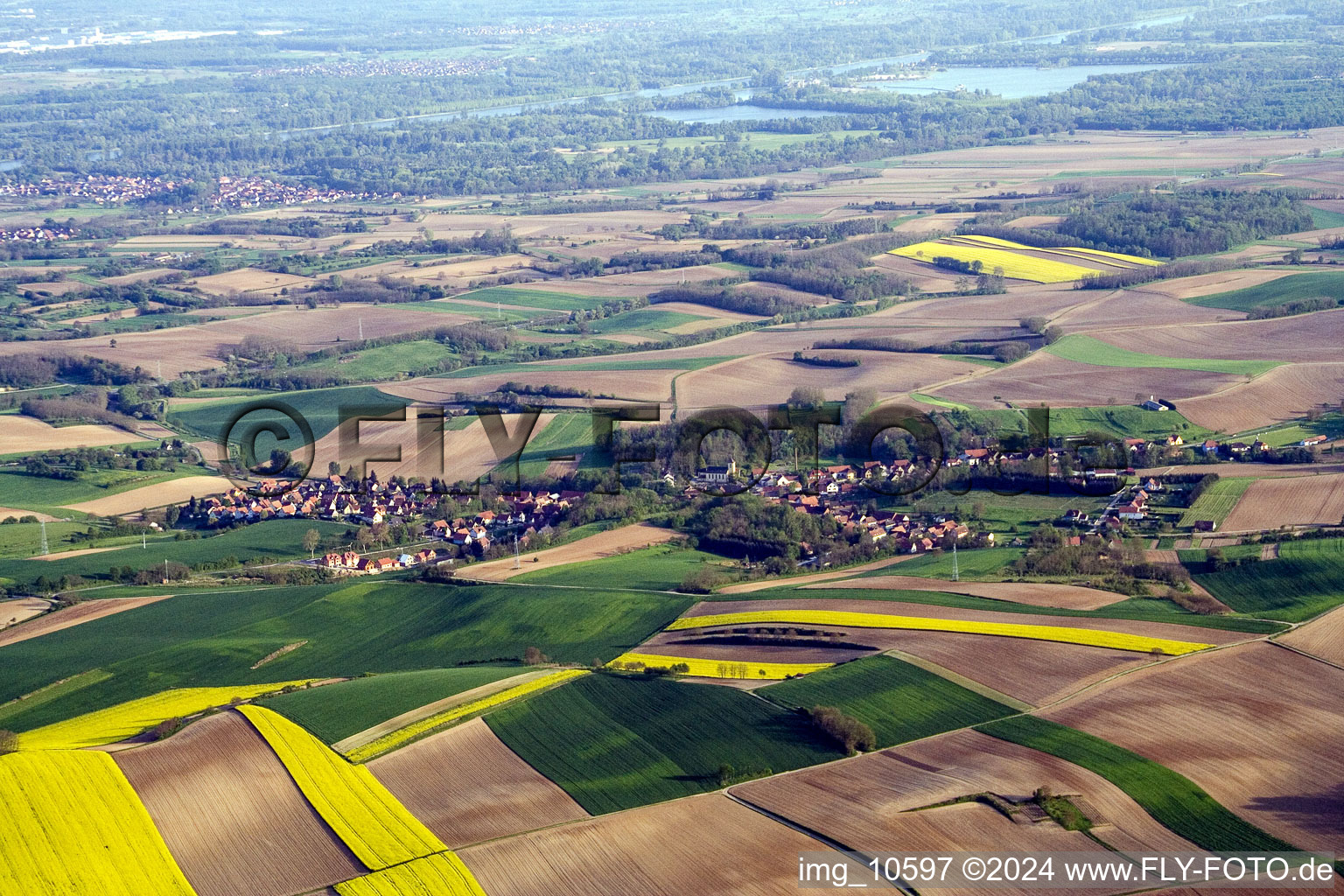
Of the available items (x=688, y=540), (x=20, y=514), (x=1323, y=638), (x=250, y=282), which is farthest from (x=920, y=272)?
(x=1323, y=638)

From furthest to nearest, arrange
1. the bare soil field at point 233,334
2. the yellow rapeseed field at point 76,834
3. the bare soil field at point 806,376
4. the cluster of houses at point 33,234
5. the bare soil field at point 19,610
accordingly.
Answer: the cluster of houses at point 33,234
the bare soil field at point 233,334
the bare soil field at point 806,376
the bare soil field at point 19,610
the yellow rapeseed field at point 76,834

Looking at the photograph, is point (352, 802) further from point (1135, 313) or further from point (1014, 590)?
point (1135, 313)

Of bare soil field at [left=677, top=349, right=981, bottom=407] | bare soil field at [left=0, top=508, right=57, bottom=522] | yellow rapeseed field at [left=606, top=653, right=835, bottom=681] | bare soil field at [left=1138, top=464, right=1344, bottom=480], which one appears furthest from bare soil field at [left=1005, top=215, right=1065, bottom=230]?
yellow rapeseed field at [left=606, top=653, right=835, bottom=681]

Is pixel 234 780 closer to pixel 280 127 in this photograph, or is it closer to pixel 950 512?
pixel 950 512

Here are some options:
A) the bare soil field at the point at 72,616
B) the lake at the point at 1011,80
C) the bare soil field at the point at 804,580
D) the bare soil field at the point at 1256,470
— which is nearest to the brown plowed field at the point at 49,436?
the bare soil field at the point at 72,616

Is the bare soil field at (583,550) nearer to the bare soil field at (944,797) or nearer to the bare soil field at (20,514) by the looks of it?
the bare soil field at (20,514)

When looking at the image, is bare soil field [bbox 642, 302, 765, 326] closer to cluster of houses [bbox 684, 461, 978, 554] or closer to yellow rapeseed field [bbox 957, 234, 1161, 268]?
yellow rapeseed field [bbox 957, 234, 1161, 268]

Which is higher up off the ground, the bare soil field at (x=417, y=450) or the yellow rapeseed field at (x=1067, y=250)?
the yellow rapeseed field at (x=1067, y=250)
